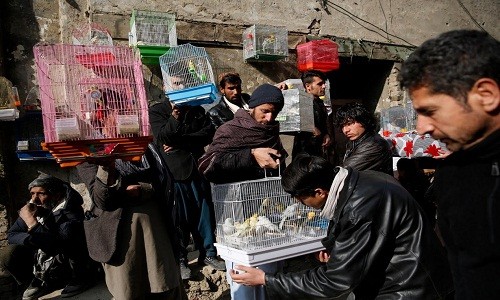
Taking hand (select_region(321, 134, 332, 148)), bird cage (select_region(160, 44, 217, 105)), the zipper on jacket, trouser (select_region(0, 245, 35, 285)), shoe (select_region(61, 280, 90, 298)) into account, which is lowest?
shoe (select_region(61, 280, 90, 298))

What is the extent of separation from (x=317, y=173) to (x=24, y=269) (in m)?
3.34

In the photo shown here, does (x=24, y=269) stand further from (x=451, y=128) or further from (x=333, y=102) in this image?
(x=333, y=102)

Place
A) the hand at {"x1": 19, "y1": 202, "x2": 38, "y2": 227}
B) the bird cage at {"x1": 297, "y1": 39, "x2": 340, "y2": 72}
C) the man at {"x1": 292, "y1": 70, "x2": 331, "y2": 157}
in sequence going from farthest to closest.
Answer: the bird cage at {"x1": 297, "y1": 39, "x2": 340, "y2": 72}
the man at {"x1": 292, "y1": 70, "x2": 331, "y2": 157}
the hand at {"x1": 19, "y1": 202, "x2": 38, "y2": 227}

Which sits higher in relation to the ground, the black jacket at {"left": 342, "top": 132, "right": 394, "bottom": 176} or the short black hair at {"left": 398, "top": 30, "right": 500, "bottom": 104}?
the short black hair at {"left": 398, "top": 30, "right": 500, "bottom": 104}

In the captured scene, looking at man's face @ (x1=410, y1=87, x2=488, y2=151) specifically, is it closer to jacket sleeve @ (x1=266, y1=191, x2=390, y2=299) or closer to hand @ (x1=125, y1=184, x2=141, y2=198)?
jacket sleeve @ (x1=266, y1=191, x2=390, y2=299)

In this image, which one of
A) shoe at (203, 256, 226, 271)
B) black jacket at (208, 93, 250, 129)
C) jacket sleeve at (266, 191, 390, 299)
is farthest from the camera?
black jacket at (208, 93, 250, 129)

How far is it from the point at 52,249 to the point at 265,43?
3911mm

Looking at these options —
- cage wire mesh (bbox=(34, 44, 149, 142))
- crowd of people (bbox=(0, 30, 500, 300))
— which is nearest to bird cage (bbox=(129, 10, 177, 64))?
crowd of people (bbox=(0, 30, 500, 300))

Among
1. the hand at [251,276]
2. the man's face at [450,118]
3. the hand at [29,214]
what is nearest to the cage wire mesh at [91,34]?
the hand at [29,214]

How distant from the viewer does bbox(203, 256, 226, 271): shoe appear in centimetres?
418

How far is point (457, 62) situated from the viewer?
3.58 feet

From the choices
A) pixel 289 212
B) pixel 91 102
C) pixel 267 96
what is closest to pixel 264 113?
pixel 267 96

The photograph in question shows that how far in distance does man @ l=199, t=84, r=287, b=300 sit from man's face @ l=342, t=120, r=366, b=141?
801mm

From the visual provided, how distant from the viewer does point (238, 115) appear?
3537 mm
